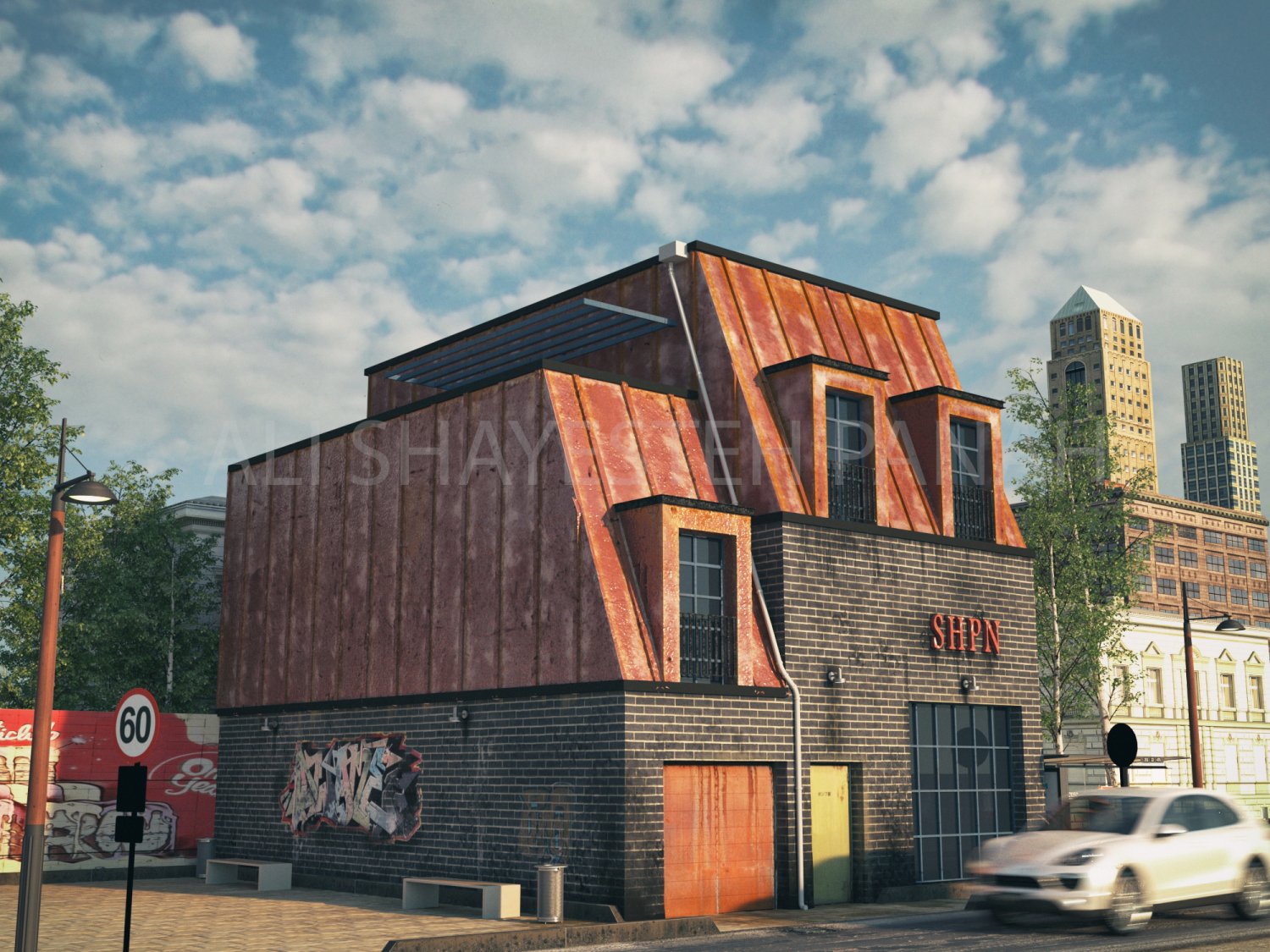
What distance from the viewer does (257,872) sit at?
24125 millimetres

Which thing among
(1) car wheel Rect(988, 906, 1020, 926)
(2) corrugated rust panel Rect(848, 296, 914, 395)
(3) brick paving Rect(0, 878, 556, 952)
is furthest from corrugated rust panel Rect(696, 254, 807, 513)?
(3) brick paving Rect(0, 878, 556, 952)

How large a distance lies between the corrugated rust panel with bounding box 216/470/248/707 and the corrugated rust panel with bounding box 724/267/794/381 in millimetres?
12163

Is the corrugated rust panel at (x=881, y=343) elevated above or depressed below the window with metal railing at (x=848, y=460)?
above

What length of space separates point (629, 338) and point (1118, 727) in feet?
36.5

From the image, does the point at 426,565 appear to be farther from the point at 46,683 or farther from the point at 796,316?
the point at 46,683

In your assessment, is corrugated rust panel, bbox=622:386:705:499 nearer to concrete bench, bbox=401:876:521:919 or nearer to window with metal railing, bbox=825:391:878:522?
window with metal railing, bbox=825:391:878:522

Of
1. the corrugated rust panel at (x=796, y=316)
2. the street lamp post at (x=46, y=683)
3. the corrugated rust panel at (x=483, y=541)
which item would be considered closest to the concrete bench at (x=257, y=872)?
the corrugated rust panel at (x=483, y=541)

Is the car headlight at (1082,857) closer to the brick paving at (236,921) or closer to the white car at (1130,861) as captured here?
the white car at (1130,861)

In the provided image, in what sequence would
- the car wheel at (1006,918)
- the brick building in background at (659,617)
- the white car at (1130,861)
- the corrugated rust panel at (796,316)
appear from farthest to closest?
the corrugated rust panel at (796,316) < the brick building in background at (659,617) < the car wheel at (1006,918) < the white car at (1130,861)

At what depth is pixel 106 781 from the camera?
88.7ft

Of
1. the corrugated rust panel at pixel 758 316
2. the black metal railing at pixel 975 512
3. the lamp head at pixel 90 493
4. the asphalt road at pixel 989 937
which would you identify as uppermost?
the corrugated rust panel at pixel 758 316

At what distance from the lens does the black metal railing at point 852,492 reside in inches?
882

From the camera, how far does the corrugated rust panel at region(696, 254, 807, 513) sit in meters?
21.6

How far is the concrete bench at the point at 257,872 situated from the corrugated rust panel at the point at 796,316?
1352 cm
